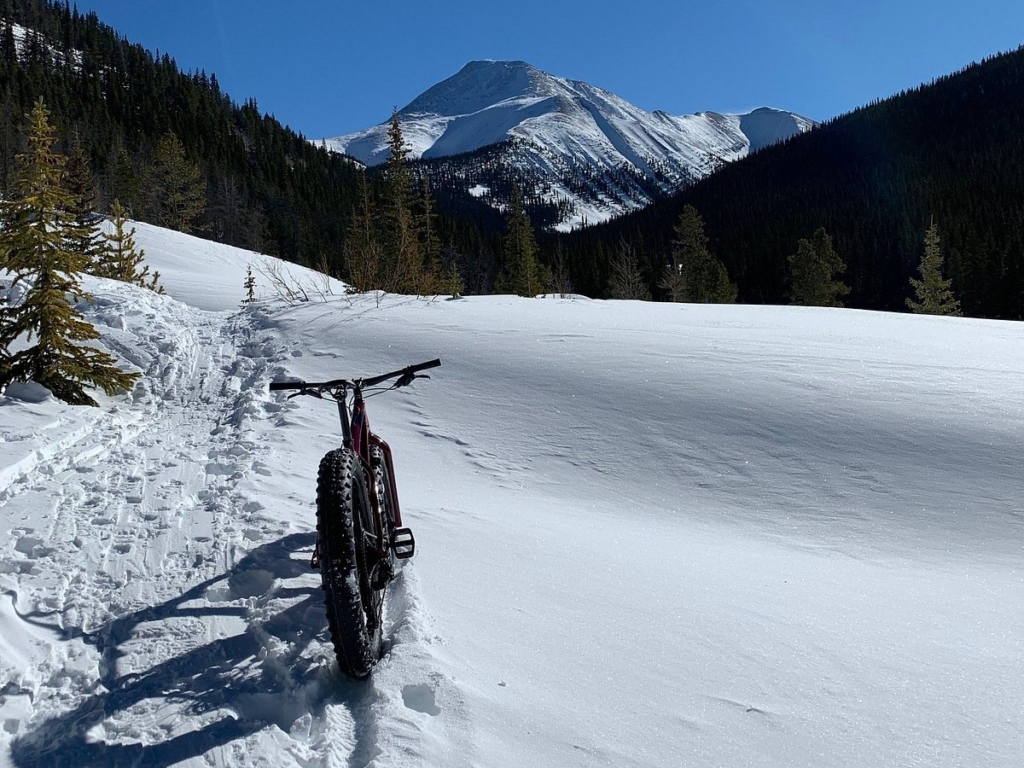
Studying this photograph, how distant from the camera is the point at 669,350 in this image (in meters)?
8.03

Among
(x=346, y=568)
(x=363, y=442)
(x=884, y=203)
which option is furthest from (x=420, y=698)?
(x=884, y=203)

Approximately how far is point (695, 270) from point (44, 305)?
37496 mm

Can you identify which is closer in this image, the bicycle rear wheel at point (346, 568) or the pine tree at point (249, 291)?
the bicycle rear wheel at point (346, 568)

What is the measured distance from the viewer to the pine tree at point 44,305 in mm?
7297

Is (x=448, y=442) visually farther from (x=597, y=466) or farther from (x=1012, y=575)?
(x=1012, y=575)

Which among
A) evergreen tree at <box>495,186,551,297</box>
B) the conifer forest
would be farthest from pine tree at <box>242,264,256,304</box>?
evergreen tree at <box>495,186,551,297</box>

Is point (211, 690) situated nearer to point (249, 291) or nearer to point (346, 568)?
point (346, 568)

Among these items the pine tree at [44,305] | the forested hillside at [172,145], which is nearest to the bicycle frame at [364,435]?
the pine tree at [44,305]

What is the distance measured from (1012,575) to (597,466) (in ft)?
10.1

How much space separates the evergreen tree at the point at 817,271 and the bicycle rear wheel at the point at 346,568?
1577 inches

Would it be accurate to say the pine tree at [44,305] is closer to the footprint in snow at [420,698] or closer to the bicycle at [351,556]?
the bicycle at [351,556]

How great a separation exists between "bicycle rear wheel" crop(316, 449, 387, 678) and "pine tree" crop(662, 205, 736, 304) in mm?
37547

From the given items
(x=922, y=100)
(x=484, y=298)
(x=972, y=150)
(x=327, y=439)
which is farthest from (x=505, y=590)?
(x=922, y=100)

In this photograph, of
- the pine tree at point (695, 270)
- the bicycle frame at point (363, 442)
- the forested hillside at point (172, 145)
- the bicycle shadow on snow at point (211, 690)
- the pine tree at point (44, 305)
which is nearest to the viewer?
the bicycle shadow on snow at point (211, 690)
